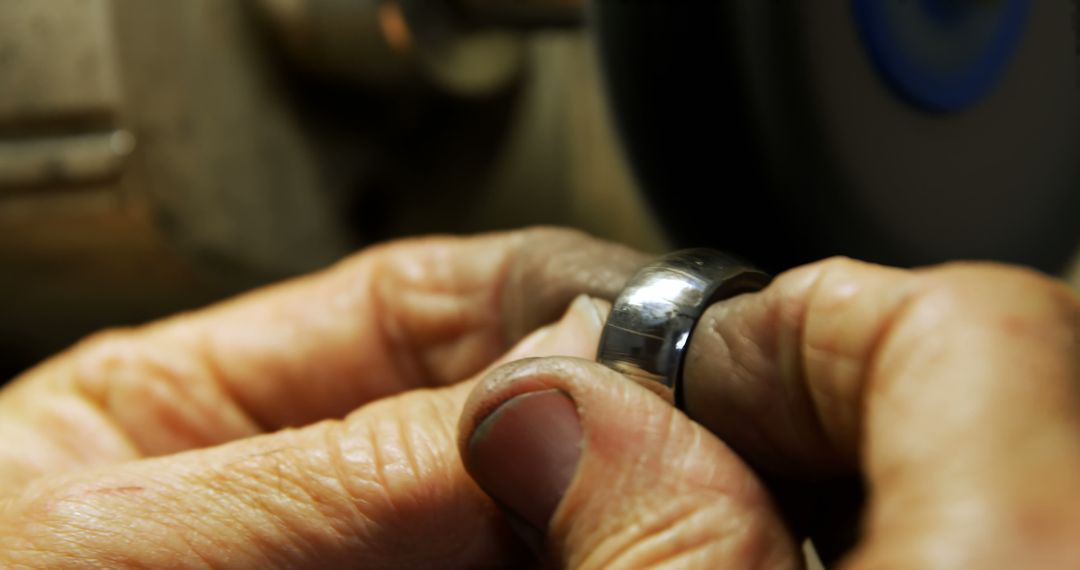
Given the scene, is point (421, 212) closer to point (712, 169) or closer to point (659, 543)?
point (712, 169)

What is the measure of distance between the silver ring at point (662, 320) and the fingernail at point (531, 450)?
3 centimetres

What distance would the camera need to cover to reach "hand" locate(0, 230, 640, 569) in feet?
1.15

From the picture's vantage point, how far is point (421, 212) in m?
1.09

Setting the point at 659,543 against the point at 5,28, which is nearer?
the point at 659,543

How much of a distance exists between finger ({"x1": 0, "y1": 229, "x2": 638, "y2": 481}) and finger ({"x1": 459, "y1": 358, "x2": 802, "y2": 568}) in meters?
0.23

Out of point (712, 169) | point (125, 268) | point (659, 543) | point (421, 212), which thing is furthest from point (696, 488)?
point (421, 212)

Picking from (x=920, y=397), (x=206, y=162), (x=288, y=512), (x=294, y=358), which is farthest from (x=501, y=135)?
(x=920, y=397)

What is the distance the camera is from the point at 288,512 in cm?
35

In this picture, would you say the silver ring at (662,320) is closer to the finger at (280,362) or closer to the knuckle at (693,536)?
the knuckle at (693,536)

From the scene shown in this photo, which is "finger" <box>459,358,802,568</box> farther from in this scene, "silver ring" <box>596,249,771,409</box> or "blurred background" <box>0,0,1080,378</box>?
"blurred background" <box>0,0,1080,378</box>

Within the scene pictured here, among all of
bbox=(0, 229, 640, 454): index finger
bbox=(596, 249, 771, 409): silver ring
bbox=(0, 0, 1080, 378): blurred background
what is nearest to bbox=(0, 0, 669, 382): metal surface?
bbox=(0, 0, 1080, 378): blurred background

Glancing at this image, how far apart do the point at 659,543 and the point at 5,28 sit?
2.55 ft

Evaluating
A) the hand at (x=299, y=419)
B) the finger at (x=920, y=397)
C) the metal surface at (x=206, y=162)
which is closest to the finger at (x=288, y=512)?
the hand at (x=299, y=419)

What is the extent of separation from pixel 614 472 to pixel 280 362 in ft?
1.08
